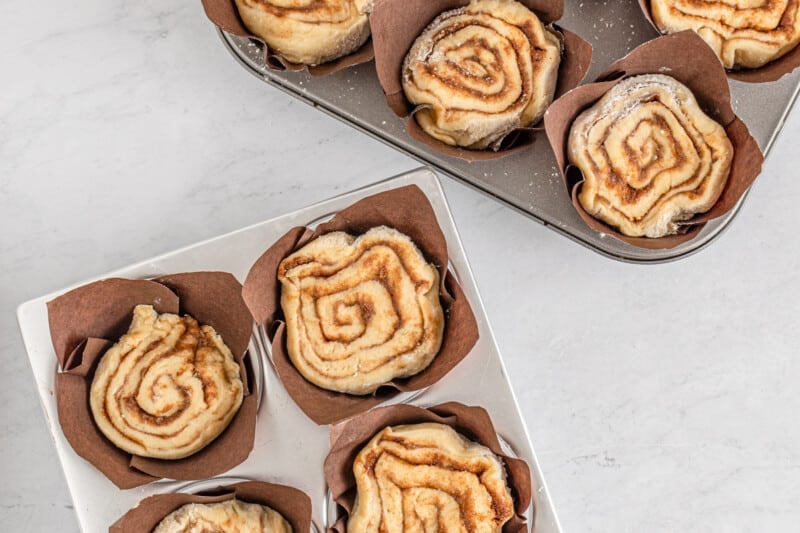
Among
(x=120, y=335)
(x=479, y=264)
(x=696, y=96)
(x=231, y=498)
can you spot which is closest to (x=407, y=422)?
(x=231, y=498)

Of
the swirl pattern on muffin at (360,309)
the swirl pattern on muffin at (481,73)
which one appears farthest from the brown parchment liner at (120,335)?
the swirl pattern on muffin at (481,73)

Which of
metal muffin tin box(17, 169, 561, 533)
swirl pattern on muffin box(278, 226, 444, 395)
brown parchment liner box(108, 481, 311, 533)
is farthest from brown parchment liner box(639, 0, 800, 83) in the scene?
brown parchment liner box(108, 481, 311, 533)

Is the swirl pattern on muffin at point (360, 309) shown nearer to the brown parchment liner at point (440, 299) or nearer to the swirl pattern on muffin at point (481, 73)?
the brown parchment liner at point (440, 299)

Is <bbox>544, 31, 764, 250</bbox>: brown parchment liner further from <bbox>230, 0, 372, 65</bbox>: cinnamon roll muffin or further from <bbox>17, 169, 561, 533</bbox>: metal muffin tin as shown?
<bbox>230, 0, 372, 65</bbox>: cinnamon roll muffin

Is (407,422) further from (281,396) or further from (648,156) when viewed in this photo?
(648,156)

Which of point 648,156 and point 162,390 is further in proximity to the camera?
point 648,156

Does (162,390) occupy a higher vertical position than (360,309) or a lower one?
lower

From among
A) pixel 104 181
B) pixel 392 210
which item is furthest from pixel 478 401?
pixel 104 181
